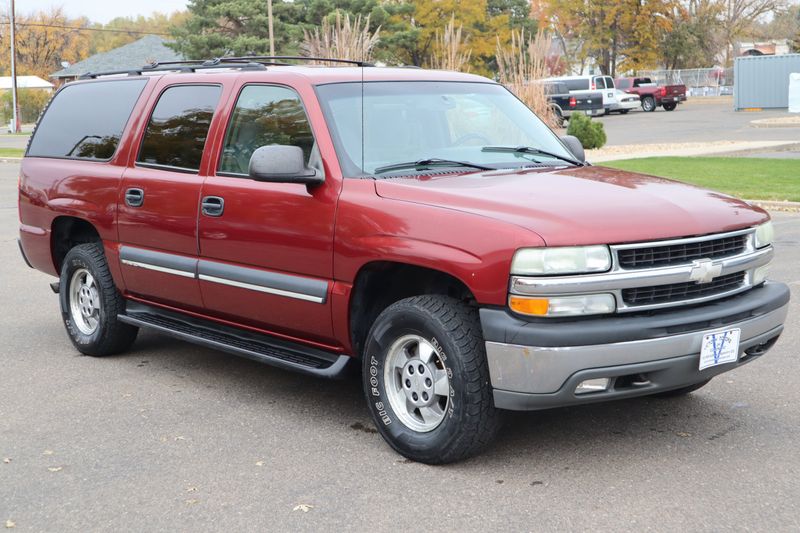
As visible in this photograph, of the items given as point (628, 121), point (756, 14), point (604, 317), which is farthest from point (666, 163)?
point (756, 14)

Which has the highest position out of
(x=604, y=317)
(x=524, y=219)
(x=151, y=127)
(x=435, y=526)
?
(x=151, y=127)

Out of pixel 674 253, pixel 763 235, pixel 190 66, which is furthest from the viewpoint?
pixel 190 66

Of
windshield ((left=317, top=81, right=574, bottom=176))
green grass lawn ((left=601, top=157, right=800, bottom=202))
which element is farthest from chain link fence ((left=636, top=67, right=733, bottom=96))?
windshield ((left=317, top=81, right=574, bottom=176))

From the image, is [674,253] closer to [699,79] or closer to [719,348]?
[719,348]

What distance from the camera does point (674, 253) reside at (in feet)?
15.0

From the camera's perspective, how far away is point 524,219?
14.6 feet

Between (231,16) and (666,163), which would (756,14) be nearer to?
(231,16)

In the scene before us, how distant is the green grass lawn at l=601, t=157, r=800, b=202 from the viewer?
643 inches

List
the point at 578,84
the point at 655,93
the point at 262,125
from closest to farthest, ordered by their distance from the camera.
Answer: the point at 262,125
the point at 578,84
the point at 655,93

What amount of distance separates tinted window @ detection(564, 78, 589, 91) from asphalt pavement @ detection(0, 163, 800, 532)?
4515 cm

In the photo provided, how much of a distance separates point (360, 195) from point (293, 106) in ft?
2.73

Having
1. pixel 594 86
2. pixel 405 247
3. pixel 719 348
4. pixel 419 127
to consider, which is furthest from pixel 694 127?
pixel 405 247

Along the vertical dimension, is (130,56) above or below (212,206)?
above

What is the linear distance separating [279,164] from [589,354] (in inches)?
70.0
